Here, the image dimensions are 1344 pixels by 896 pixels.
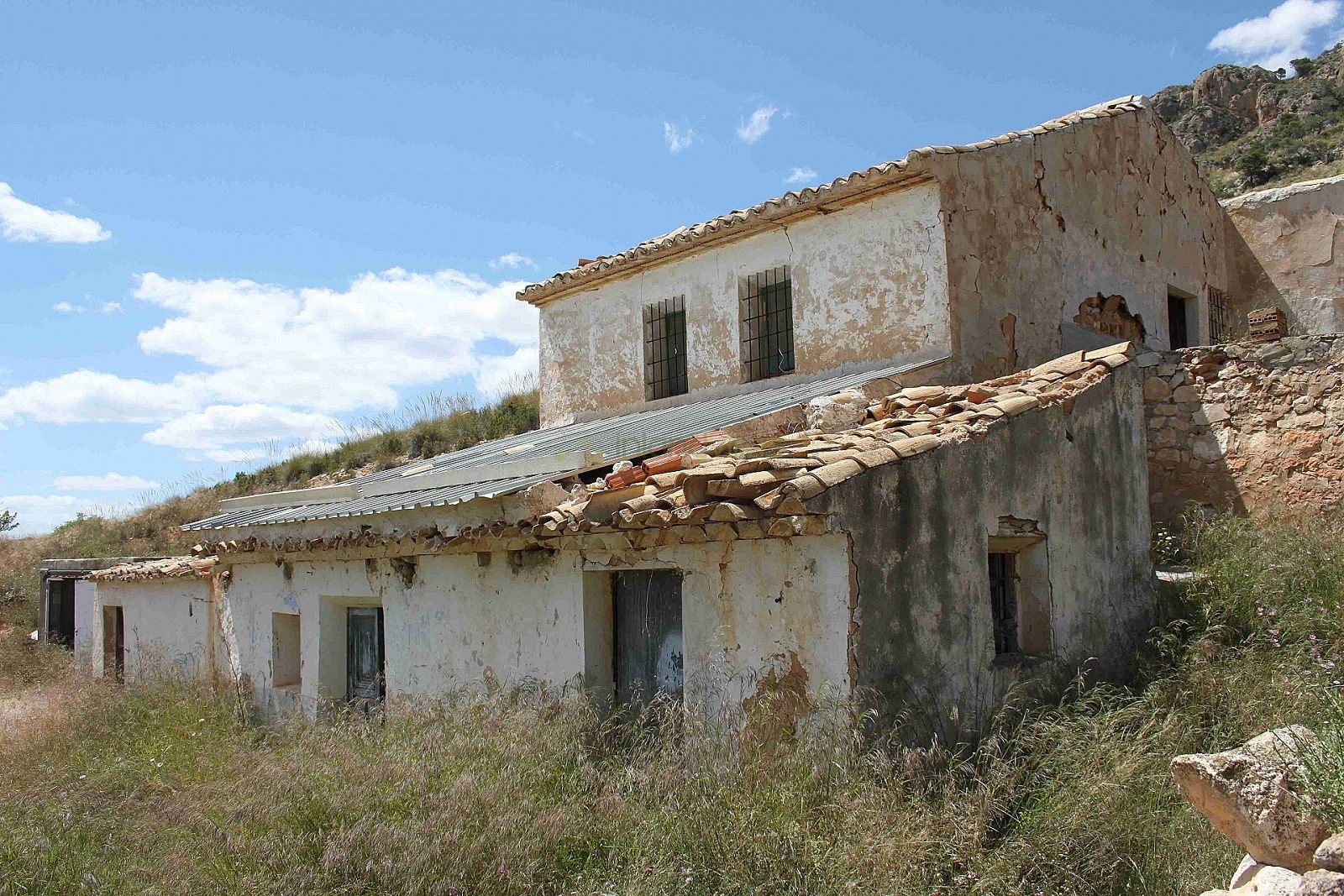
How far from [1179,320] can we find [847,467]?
409 inches

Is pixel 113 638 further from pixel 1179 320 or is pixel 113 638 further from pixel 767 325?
pixel 1179 320

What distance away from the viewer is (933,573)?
6.16 m

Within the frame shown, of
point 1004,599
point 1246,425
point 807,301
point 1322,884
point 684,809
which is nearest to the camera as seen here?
point 1322,884

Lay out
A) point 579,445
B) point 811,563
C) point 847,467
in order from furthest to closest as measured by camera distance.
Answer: point 579,445 < point 811,563 < point 847,467

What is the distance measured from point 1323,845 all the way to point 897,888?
166 centimetres

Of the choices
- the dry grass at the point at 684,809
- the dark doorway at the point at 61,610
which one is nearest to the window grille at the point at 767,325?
the dry grass at the point at 684,809

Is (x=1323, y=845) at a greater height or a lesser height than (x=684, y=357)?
lesser

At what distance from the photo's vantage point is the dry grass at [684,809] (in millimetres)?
4672

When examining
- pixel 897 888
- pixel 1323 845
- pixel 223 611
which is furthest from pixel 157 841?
pixel 223 611

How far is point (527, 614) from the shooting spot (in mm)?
7621

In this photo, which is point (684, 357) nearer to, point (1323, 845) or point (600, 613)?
point (600, 613)

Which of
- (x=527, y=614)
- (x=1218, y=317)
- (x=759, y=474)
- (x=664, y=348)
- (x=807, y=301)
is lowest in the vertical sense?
(x=527, y=614)

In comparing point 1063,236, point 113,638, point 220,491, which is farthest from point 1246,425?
point 220,491

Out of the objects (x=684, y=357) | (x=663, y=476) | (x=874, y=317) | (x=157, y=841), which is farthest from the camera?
(x=684, y=357)
